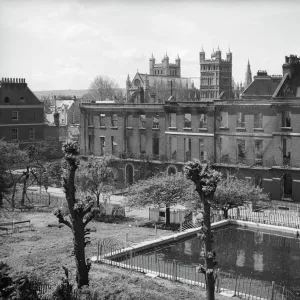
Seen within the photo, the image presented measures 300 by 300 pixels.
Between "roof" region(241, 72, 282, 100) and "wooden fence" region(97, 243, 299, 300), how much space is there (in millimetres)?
35526

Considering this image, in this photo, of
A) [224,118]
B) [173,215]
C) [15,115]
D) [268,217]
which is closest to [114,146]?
[224,118]

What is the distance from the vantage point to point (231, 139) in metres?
55.1

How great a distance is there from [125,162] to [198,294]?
3918 cm

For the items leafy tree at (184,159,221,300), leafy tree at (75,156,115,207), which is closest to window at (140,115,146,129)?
leafy tree at (75,156,115,207)

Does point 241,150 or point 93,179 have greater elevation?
point 241,150

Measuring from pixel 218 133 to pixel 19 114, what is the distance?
3377 centimetres

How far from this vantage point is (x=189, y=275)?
90.6ft

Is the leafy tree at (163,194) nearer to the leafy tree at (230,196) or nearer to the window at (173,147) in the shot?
the leafy tree at (230,196)

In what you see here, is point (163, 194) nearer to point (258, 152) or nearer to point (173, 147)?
point (258, 152)

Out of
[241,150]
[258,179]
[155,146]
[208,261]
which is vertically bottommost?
[208,261]

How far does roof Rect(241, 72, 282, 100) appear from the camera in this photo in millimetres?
61638

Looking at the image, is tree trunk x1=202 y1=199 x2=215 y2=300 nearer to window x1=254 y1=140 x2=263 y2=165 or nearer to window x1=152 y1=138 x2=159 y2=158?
window x1=254 y1=140 x2=263 y2=165

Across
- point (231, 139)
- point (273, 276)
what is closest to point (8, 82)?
point (231, 139)

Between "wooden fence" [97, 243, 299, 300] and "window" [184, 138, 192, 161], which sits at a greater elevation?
"window" [184, 138, 192, 161]
